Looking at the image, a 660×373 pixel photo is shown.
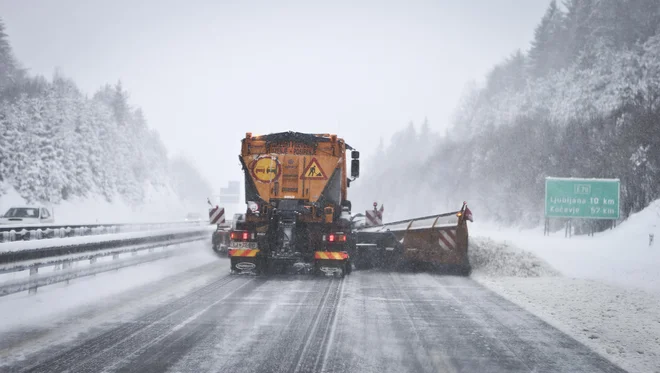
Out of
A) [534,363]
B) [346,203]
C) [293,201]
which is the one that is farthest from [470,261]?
[534,363]

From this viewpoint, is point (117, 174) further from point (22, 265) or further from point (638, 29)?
point (22, 265)

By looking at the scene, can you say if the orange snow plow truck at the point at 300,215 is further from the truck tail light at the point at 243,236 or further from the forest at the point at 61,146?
the forest at the point at 61,146

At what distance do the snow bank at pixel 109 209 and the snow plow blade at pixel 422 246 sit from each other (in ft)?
83.0

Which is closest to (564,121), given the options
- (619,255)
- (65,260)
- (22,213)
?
(619,255)

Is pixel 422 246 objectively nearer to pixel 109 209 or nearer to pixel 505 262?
pixel 505 262

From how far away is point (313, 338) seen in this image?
6.25 m

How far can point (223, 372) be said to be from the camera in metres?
4.89

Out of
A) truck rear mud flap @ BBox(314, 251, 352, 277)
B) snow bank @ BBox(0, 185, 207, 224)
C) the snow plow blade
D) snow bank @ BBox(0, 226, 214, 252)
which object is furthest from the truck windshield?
truck rear mud flap @ BBox(314, 251, 352, 277)

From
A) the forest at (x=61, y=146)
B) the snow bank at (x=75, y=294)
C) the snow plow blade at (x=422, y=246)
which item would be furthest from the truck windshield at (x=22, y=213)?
the forest at (x=61, y=146)

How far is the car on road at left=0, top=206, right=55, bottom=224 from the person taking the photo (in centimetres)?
2681

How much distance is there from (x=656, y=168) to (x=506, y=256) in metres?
15.8

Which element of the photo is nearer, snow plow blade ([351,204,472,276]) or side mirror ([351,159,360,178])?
side mirror ([351,159,360,178])

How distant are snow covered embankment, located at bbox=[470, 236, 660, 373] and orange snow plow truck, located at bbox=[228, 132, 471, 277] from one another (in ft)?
4.06

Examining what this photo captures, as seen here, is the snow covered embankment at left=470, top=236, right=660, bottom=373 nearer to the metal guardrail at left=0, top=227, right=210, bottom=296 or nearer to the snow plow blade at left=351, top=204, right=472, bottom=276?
the snow plow blade at left=351, top=204, right=472, bottom=276
